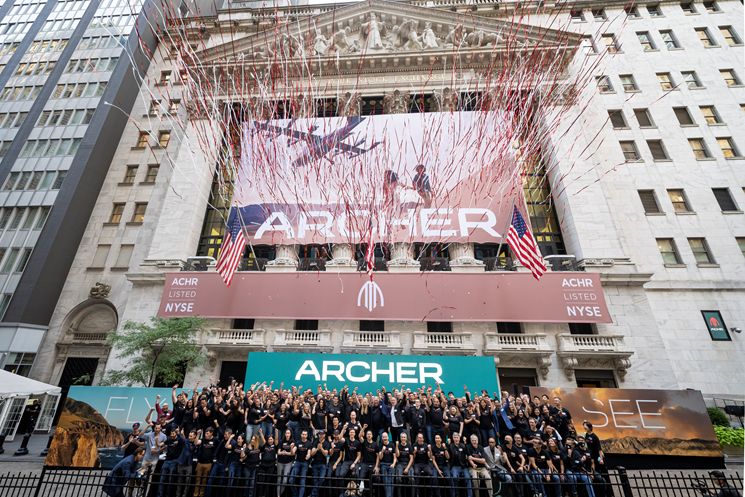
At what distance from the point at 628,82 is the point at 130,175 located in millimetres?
46219

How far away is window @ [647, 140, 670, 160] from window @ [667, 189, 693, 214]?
302cm

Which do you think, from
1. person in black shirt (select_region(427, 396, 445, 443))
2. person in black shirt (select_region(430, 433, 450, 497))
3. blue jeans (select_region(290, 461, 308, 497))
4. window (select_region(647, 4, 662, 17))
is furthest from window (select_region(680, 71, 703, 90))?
blue jeans (select_region(290, 461, 308, 497))

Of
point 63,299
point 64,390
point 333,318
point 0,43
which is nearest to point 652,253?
point 333,318

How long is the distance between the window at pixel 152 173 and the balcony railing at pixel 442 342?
27476mm

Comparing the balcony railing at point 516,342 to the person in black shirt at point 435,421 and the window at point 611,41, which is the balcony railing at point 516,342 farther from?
the window at point 611,41

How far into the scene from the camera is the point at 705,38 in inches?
1240

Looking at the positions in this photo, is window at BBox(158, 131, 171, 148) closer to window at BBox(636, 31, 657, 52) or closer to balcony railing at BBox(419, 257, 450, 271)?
balcony railing at BBox(419, 257, 450, 271)

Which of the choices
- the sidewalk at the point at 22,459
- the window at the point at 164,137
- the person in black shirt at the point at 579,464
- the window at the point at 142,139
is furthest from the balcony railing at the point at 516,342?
the window at the point at 142,139

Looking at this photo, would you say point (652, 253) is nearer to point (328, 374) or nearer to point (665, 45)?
point (665, 45)

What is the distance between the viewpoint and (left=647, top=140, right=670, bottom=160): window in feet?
88.4

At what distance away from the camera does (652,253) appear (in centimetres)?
2392

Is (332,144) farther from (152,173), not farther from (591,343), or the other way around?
(591,343)

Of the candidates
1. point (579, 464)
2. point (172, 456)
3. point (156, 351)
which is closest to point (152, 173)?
point (156, 351)

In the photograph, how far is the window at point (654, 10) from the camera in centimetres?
3319
